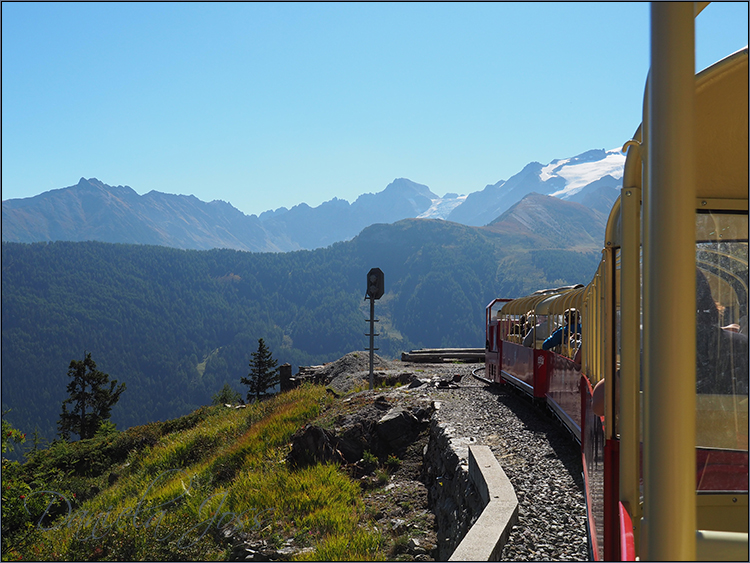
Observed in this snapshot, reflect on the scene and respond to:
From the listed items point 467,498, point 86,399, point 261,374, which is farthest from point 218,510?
point 261,374

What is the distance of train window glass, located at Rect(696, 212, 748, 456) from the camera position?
2.11m

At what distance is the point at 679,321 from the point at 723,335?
1.32 metres

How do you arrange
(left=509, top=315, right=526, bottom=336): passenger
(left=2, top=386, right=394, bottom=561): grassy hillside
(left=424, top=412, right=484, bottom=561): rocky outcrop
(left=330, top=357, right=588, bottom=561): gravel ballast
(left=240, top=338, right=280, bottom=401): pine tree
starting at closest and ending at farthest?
(left=330, top=357, right=588, bottom=561): gravel ballast
(left=424, top=412, right=484, bottom=561): rocky outcrop
(left=2, top=386, right=394, bottom=561): grassy hillside
(left=509, top=315, right=526, bottom=336): passenger
(left=240, top=338, right=280, bottom=401): pine tree

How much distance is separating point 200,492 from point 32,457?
1902 cm

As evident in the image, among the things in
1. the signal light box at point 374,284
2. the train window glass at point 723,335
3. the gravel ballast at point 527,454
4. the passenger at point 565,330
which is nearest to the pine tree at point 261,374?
the signal light box at point 374,284

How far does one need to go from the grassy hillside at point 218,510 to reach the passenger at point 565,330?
3897 mm

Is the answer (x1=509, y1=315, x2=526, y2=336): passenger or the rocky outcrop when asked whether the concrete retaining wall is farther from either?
(x1=509, y1=315, x2=526, y2=336): passenger

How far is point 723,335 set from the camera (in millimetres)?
2123

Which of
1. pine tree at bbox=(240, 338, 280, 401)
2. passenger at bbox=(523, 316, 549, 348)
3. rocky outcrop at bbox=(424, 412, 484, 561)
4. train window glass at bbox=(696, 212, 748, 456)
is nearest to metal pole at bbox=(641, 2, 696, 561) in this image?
train window glass at bbox=(696, 212, 748, 456)

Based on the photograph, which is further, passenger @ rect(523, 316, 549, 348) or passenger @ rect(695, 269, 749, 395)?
passenger @ rect(523, 316, 549, 348)

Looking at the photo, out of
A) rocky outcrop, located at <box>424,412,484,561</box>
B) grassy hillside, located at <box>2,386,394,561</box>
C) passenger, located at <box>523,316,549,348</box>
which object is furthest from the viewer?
passenger, located at <box>523,316,549,348</box>

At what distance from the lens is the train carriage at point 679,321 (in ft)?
3.46

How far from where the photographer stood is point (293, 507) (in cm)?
761

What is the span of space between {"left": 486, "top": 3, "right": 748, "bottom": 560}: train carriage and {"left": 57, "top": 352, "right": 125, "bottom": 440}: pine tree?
52.1m
